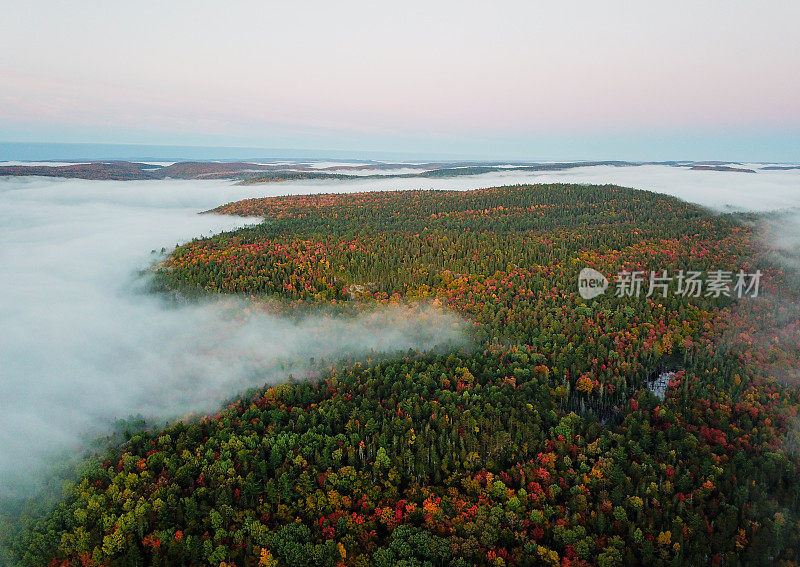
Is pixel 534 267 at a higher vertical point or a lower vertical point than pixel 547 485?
higher

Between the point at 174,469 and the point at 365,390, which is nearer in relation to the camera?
the point at 174,469

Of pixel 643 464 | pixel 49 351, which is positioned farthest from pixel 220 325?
pixel 643 464

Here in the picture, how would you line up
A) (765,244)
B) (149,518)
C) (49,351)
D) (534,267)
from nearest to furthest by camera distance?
(149,518), (49,351), (534,267), (765,244)

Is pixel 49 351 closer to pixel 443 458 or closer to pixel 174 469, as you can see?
pixel 174 469

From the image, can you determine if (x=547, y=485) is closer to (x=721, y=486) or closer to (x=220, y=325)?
(x=721, y=486)

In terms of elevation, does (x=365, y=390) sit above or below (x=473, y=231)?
below

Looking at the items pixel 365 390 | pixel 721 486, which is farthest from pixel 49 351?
pixel 721 486

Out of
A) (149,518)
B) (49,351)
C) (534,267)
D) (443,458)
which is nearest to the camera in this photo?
(149,518)
